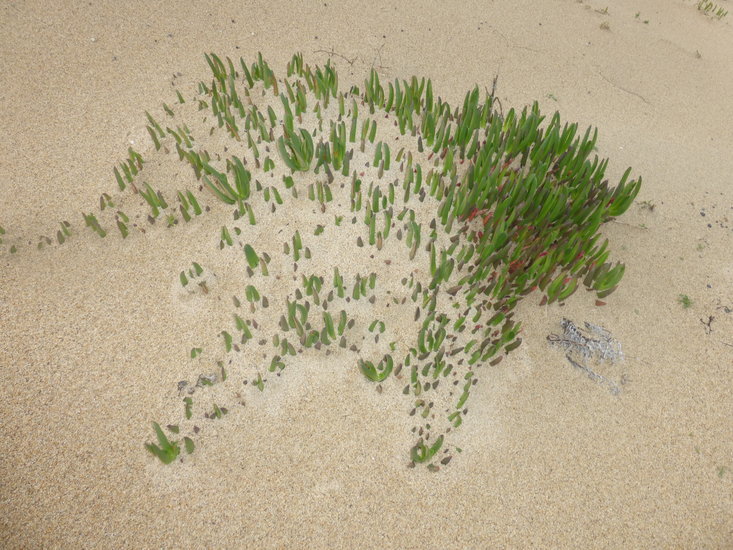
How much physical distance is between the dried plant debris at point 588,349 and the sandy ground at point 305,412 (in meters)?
0.08

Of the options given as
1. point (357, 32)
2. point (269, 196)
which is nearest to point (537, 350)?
point (269, 196)

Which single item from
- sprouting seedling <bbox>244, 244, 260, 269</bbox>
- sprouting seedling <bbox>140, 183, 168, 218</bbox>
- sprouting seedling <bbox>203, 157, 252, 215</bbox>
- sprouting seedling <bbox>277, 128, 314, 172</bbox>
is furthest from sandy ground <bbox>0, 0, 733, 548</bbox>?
sprouting seedling <bbox>277, 128, 314, 172</bbox>

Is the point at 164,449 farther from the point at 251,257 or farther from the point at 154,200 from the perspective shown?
the point at 154,200

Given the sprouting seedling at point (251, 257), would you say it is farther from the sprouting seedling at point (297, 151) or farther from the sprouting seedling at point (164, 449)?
the sprouting seedling at point (164, 449)

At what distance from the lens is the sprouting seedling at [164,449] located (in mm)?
2201

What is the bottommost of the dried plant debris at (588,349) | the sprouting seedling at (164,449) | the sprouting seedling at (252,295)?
the sprouting seedling at (164,449)

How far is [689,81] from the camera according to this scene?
18.4 feet

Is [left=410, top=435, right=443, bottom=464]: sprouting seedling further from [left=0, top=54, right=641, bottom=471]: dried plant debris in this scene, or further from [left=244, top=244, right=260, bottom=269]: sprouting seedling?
[left=244, top=244, right=260, bottom=269]: sprouting seedling

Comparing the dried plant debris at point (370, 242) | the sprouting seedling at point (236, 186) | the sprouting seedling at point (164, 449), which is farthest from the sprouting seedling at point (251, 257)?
the sprouting seedling at point (164, 449)

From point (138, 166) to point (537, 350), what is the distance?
11.4ft

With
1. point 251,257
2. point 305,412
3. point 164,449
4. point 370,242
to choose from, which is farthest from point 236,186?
point 164,449

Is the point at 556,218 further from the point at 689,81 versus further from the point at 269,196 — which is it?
the point at 689,81

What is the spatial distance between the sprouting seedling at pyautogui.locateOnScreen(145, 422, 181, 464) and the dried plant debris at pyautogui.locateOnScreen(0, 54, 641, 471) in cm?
2

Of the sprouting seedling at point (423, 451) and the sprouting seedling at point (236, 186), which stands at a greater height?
the sprouting seedling at point (236, 186)
